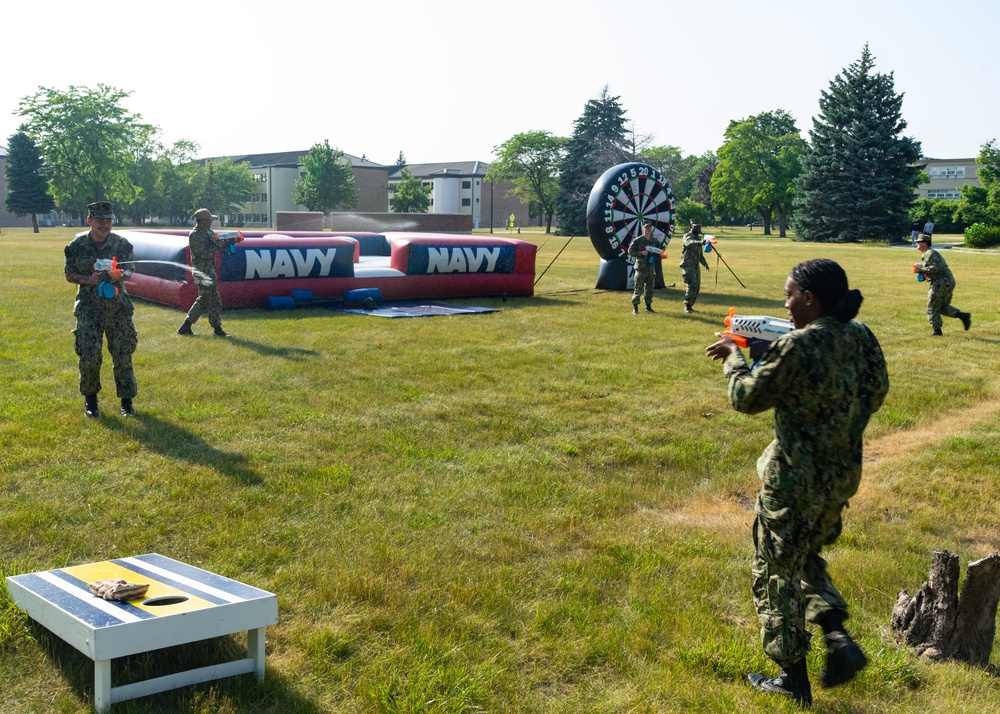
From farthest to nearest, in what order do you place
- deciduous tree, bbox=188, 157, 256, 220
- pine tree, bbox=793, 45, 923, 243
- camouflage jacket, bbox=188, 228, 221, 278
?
deciduous tree, bbox=188, 157, 256, 220, pine tree, bbox=793, 45, 923, 243, camouflage jacket, bbox=188, 228, 221, 278

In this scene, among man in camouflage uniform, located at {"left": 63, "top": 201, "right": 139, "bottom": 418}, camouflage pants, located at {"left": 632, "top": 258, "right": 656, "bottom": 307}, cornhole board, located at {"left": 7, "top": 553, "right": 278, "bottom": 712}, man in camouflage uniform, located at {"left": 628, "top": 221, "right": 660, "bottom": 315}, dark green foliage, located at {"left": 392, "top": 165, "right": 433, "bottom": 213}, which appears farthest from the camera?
dark green foliage, located at {"left": 392, "top": 165, "right": 433, "bottom": 213}

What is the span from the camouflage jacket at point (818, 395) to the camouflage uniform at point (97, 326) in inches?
268

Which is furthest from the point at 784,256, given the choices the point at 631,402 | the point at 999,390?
the point at 631,402

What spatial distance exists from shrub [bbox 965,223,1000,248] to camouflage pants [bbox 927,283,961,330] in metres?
37.8

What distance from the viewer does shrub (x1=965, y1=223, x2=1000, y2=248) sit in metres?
48.9

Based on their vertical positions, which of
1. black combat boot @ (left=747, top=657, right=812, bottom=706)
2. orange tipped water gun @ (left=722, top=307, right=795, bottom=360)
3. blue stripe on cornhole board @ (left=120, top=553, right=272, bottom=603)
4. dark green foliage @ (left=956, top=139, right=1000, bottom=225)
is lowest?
black combat boot @ (left=747, top=657, right=812, bottom=706)

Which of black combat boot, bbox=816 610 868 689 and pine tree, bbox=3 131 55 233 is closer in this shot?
black combat boot, bbox=816 610 868 689

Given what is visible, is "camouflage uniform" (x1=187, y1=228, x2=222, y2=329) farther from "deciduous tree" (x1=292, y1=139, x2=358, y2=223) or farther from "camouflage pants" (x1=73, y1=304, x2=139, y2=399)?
"deciduous tree" (x1=292, y1=139, x2=358, y2=223)

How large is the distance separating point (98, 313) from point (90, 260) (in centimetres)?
53

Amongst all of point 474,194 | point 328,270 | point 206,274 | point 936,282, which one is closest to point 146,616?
point 206,274

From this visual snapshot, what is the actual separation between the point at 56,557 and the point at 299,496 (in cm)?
175

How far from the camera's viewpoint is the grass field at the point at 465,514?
4.27m

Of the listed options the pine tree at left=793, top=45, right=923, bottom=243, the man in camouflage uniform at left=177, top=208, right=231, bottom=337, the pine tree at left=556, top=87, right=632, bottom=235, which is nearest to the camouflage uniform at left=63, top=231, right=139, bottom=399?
the man in camouflage uniform at left=177, top=208, right=231, bottom=337

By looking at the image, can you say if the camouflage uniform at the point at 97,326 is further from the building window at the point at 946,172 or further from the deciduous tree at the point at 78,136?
the building window at the point at 946,172
